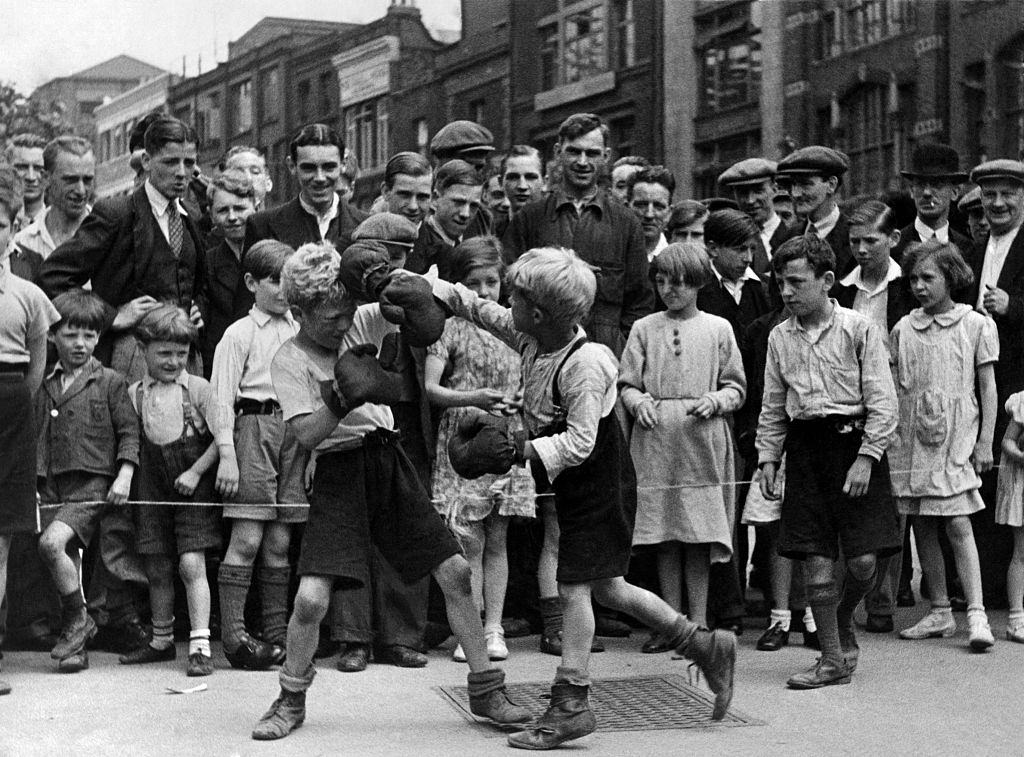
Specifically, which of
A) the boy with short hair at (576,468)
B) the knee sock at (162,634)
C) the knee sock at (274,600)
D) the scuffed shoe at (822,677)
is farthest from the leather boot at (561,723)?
the knee sock at (162,634)

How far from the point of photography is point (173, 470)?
6.86 meters

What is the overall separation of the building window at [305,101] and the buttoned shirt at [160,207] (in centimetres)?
3693

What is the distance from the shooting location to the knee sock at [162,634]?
6.79 m

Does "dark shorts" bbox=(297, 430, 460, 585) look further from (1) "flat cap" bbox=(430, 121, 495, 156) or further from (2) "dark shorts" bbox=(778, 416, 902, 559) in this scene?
(1) "flat cap" bbox=(430, 121, 495, 156)

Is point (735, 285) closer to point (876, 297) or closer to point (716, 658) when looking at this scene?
point (876, 297)

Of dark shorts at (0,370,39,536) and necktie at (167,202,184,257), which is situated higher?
necktie at (167,202,184,257)

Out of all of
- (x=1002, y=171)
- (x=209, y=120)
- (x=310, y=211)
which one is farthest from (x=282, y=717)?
(x=209, y=120)

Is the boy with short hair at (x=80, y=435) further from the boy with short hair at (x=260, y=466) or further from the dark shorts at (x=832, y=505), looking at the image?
the dark shorts at (x=832, y=505)

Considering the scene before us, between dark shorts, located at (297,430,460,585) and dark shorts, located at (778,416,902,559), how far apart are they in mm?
1582

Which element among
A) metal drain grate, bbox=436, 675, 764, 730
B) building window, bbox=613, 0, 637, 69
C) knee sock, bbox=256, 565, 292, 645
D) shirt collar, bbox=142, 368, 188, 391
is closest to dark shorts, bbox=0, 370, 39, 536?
shirt collar, bbox=142, 368, 188, 391

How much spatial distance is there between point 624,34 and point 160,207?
86.0 ft

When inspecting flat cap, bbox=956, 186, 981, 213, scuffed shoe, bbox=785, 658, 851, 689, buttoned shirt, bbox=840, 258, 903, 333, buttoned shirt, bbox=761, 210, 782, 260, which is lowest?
scuffed shoe, bbox=785, 658, 851, 689

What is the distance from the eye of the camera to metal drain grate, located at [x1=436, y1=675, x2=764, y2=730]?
5.65 m

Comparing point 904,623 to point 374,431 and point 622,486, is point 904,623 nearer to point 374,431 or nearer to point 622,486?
point 622,486
